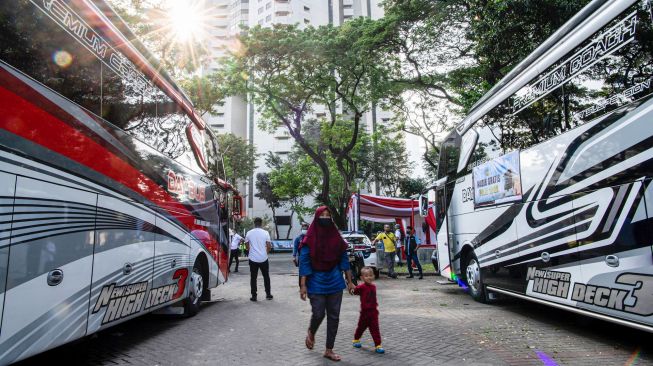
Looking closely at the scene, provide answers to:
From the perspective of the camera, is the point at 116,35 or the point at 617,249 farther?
the point at 116,35

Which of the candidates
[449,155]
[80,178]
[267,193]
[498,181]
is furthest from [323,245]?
[267,193]

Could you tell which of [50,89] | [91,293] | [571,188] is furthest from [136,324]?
[571,188]

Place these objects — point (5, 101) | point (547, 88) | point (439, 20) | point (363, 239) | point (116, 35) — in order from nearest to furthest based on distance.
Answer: point (5, 101), point (116, 35), point (547, 88), point (363, 239), point (439, 20)

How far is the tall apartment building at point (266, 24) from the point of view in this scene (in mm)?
59562

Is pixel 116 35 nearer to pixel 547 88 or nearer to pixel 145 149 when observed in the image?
pixel 145 149

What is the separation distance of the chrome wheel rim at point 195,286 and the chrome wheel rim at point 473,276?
5.65 m

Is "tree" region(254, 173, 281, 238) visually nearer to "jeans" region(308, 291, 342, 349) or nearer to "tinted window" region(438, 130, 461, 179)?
"tinted window" region(438, 130, 461, 179)

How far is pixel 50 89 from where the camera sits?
3.80 meters

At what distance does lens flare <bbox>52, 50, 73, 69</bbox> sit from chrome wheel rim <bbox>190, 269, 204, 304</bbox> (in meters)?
4.45

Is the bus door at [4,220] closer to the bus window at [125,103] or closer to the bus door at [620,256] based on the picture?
the bus window at [125,103]

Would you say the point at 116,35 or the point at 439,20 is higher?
the point at 439,20

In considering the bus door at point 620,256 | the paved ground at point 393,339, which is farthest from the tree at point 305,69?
the bus door at point 620,256

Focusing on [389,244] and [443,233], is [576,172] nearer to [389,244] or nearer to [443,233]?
[443,233]

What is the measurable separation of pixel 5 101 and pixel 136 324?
16.2 feet
